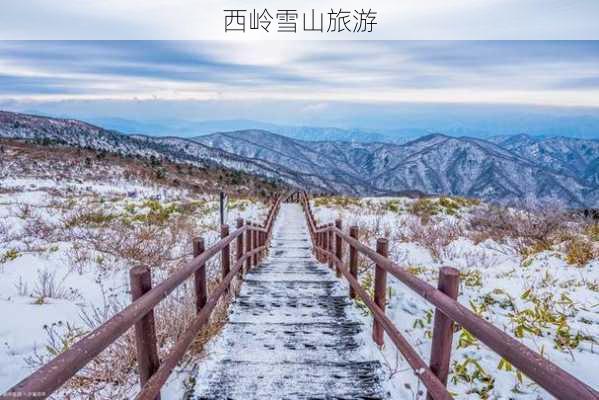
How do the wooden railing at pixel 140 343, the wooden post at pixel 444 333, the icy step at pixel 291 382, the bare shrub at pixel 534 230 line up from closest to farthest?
the wooden railing at pixel 140 343 → the wooden post at pixel 444 333 → the icy step at pixel 291 382 → the bare shrub at pixel 534 230

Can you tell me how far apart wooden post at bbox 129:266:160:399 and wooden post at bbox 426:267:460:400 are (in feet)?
6.33

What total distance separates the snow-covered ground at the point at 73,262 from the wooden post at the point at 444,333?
2498mm

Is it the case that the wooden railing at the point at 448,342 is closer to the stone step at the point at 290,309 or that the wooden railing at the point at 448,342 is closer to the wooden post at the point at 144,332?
the stone step at the point at 290,309

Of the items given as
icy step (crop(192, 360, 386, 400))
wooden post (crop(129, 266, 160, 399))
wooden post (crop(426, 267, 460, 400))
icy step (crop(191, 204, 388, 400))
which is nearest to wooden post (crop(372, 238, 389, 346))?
icy step (crop(191, 204, 388, 400))

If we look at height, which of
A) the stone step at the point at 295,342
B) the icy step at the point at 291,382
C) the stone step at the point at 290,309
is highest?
the icy step at the point at 291,382

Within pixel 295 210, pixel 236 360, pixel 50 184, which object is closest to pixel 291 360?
pixel 236 360

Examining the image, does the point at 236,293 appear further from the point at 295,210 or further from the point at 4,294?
the point at 295,210

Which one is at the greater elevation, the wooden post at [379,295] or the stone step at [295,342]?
the wooden post at [379,295]

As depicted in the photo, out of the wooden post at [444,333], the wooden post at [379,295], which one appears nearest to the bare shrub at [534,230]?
the wooden post at [379,295]

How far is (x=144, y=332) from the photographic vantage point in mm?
2605

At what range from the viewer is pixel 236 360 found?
360 centimetres

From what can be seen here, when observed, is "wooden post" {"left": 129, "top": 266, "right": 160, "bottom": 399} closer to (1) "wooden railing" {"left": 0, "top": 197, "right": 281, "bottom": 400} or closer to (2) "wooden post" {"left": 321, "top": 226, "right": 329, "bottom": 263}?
(1) "wooden railing" {"left": 0, "top": 197, "right": 281, "bottom": 400}

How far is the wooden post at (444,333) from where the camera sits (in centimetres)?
251

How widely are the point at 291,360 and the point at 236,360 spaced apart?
512 mm
